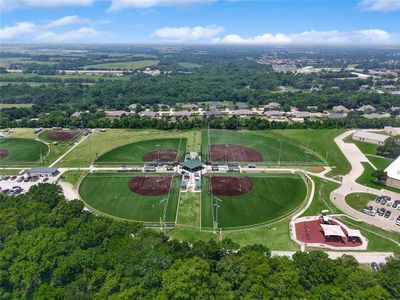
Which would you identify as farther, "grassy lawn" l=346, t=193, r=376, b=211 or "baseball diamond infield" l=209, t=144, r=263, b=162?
"baseball diamond infield" l=209, t=144, r=263, b=162

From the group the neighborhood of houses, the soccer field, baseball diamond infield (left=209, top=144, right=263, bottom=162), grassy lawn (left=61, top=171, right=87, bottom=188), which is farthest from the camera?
the neighborhood of houses

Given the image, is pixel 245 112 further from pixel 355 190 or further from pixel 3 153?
pixel 3 153

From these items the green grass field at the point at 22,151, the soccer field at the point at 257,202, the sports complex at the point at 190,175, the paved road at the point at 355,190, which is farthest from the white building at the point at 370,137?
the green grass field at the point at 22,151

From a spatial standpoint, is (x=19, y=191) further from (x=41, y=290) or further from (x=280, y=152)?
Result: (x=280, y=152)

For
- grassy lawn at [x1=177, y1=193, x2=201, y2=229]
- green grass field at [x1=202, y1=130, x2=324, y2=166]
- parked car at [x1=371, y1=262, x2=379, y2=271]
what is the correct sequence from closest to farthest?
parked car at [x1=371, y1=262, x2=379, y2=271] → grassy lawn at [x1=177, y1=193, x2=201, y2=229] → green grass field at [x1=202, y1=130, x2=324, y2=166]

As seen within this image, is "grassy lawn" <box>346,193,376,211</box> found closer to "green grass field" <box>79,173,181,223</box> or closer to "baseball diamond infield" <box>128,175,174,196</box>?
"green grass field" <box>79,173,181,223</box>

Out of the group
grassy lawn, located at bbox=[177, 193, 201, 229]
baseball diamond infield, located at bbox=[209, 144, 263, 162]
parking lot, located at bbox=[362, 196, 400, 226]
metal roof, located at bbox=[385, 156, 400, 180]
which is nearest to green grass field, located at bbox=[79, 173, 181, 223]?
grassy lawn, located at bbox=[177, 193, 201, 229]
